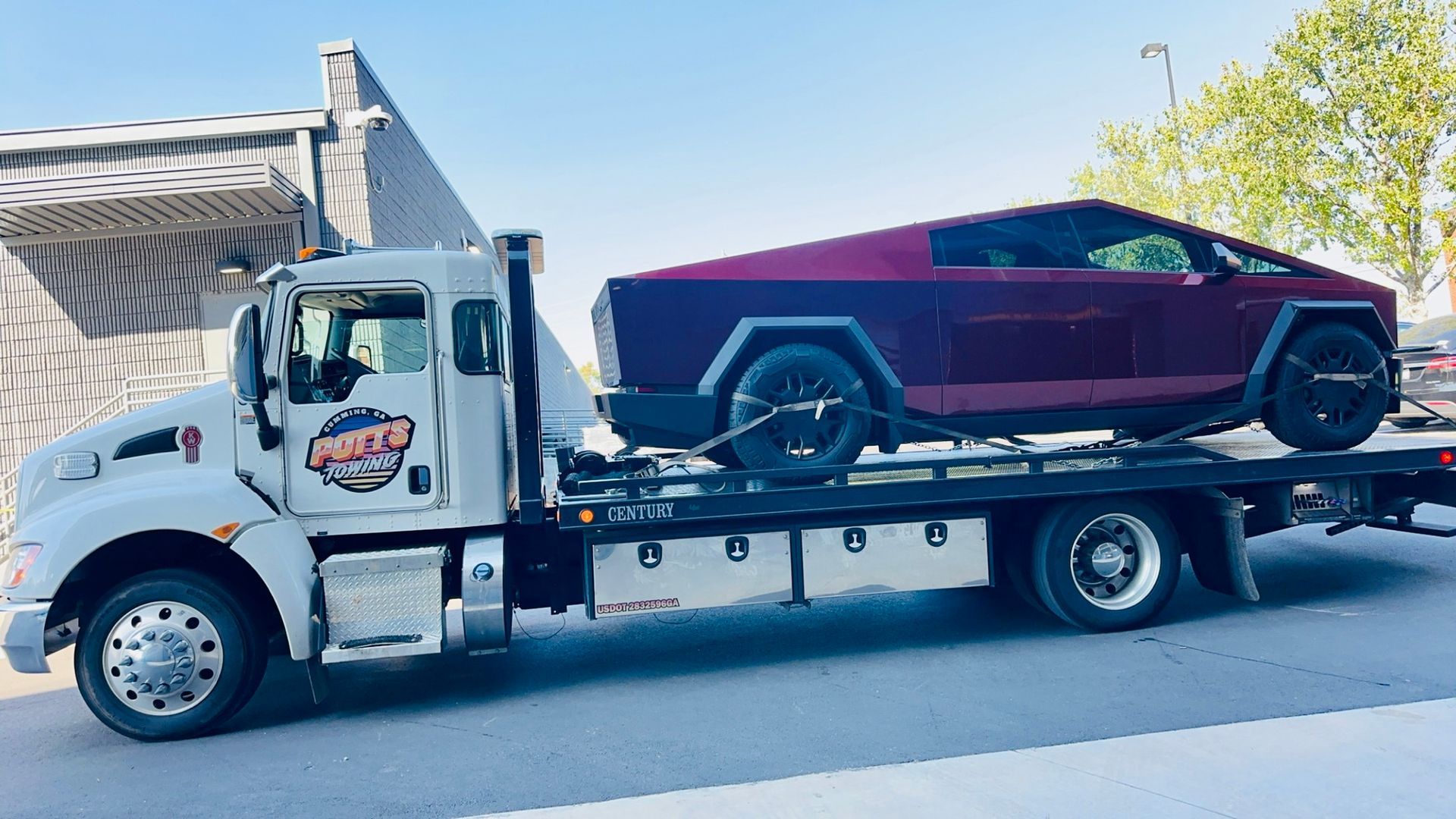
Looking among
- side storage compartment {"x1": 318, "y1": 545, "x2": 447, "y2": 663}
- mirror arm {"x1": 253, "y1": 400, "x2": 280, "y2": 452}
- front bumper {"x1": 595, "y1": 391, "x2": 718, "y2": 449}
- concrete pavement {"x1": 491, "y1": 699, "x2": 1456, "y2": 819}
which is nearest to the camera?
concrete pavement {"x1": 491, "y1": 699, "x2": 1456, "y2": 819}

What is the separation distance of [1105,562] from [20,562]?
604cm

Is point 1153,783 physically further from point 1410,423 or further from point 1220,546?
point 1410,423

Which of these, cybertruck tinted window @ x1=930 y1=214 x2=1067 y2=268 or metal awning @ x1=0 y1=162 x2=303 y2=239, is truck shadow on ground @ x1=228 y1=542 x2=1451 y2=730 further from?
metal awning @ x1=0 y1=162 x2=303 y2=239

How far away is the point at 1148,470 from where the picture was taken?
5.82 meters

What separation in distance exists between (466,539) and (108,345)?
9262mm

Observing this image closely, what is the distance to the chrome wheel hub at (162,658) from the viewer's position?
4.68m

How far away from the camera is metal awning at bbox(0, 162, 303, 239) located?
1005 cm

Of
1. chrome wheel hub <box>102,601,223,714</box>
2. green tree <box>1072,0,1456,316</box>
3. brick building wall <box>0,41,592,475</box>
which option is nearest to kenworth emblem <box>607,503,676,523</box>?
chrome wheel hub <box>102,601,223,714</box>

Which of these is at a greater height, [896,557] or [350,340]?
[350,340]

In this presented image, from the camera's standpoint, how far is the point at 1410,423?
394 inches

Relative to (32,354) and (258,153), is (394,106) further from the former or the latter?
(32,354)

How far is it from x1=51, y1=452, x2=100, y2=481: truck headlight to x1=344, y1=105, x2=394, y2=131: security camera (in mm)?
→ 7292

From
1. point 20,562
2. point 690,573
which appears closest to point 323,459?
point 20,562

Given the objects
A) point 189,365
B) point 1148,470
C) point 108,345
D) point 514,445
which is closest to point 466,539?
point 514,445
